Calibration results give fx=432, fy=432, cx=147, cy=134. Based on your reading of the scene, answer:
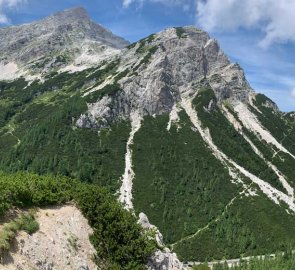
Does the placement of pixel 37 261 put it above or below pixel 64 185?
below

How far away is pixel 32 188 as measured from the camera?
46.6 m

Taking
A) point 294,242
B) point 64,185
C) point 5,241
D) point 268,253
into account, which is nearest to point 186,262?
point 268,253

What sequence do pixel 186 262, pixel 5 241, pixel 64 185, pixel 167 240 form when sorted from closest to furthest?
pixel 5 241 → pixel 64 185 → pixel 186 262 → pixel 167 240

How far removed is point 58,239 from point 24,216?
159 inches

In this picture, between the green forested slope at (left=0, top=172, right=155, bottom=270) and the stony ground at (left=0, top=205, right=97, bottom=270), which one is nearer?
the stony ground at (left=0, top=205, right=97, bottom=270)

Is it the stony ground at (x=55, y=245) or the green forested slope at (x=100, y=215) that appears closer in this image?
the stony ground at (x=55, y=245)

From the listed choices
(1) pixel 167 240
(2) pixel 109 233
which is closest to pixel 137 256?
(2) pixel 109 233

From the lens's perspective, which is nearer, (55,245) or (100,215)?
(55,245)

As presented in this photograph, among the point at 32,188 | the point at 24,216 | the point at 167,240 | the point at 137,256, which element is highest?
the point at 167,240

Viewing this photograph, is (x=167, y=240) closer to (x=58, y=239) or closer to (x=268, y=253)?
(x=268, y=253)

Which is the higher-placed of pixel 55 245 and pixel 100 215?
pixel 100 215

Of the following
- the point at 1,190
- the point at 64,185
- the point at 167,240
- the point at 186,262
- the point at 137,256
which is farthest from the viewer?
the point at 167,240

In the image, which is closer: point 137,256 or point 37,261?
point 37,261

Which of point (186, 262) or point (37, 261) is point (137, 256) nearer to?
point (37, 261)
